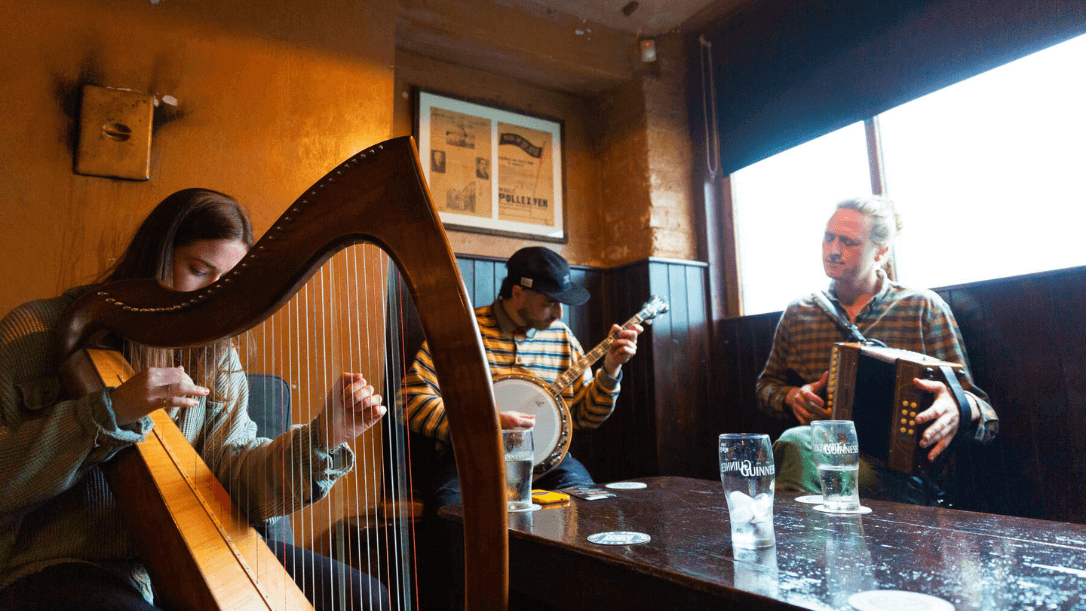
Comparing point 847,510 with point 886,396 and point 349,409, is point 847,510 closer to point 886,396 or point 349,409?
point 886,396

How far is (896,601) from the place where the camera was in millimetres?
659

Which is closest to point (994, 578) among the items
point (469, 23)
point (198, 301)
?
point (198, 301)

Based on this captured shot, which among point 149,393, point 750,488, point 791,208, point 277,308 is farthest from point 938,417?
point 149,393

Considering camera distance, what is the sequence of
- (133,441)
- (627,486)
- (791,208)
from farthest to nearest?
(791,208) → (627,486) → (133,441)

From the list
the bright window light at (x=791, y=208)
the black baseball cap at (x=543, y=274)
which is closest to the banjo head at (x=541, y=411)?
the black baseball cap at (x=543, y=274)

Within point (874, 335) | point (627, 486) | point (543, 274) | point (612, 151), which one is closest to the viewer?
point (627, 486)

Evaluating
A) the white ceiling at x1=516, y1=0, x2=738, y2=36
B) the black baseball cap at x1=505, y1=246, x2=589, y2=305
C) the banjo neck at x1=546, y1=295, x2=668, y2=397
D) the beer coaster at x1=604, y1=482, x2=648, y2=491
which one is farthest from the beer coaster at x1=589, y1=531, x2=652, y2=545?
the white ceiling at x1=516, y1=0, x2=738, y2=36

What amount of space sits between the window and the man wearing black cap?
1.11 meters

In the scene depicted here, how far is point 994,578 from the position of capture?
727 millimetres

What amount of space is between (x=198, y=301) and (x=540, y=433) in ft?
5.05

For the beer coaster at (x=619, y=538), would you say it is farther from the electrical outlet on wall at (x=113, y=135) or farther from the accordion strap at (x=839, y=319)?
the electrical outlet on wall at (x=113, y=135)

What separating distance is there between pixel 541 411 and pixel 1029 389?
1602 mm

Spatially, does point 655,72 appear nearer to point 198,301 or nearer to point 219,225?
point 219,225

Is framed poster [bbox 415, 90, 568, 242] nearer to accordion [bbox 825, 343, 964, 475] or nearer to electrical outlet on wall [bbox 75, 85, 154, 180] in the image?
electrical outlet on wall [bbox 75, 85, 154, 180]
